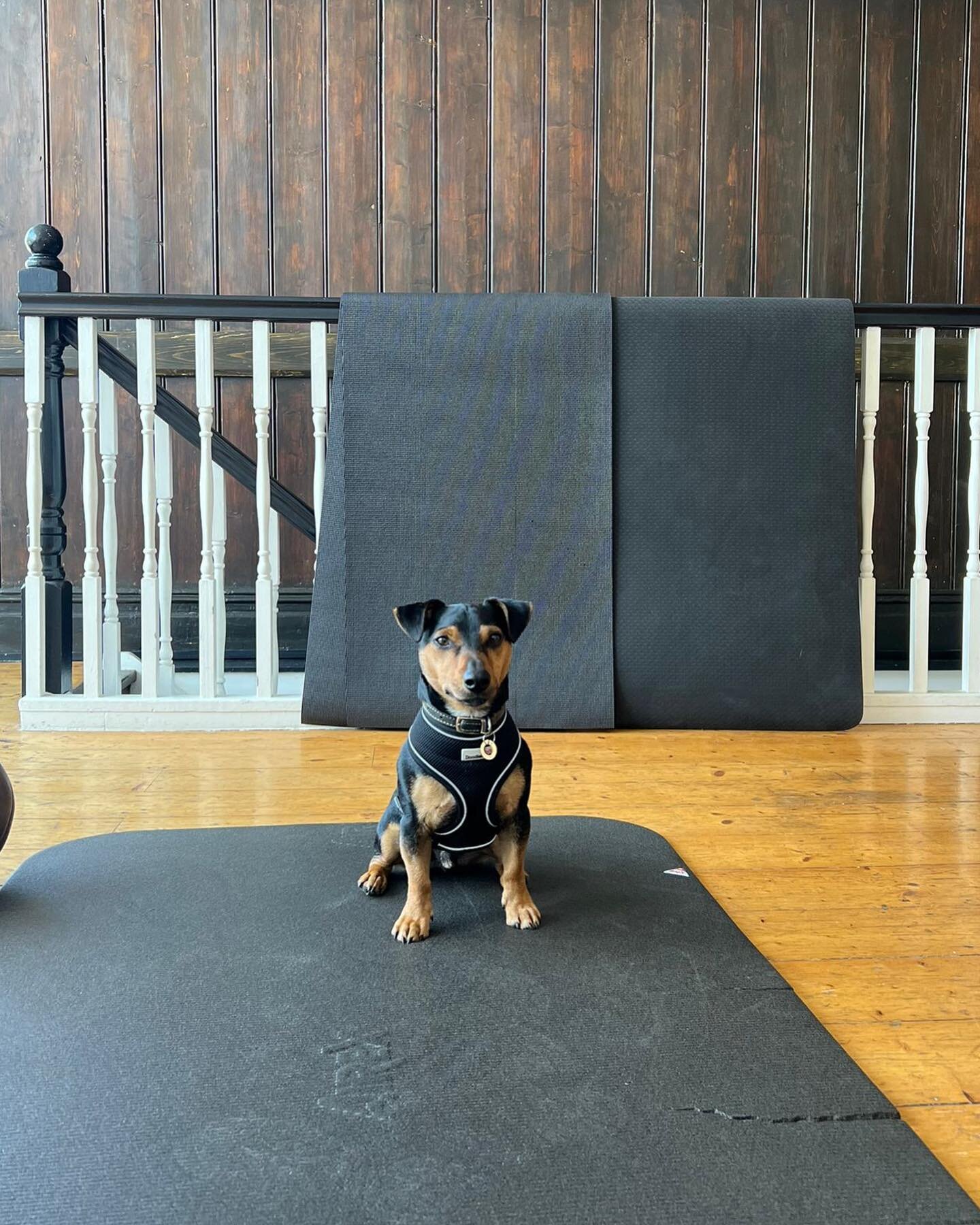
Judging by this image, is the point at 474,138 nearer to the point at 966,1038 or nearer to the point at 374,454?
the point at 374,454

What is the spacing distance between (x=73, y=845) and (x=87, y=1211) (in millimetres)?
896

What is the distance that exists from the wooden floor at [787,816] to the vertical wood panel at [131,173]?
1.25 metres

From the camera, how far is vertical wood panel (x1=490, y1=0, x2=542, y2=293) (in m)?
3.53

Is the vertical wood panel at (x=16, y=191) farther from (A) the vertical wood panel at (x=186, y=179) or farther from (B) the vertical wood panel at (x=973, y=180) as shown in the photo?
(B) the vertical wood panel at (x=973, y=180)

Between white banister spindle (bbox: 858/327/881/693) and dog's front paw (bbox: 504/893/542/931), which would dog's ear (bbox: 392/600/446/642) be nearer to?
dog's front paw (bbox: 504/893/542/931)

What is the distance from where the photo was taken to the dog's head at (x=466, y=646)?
1188 mm

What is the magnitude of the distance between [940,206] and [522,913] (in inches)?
137

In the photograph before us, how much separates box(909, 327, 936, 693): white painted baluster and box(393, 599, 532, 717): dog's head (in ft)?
5.16

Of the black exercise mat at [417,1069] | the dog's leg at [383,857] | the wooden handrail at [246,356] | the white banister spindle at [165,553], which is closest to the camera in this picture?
the black exercise mat at [417,1069]

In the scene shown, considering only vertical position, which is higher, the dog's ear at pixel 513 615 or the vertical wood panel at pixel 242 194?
the vertical wood panel at pixel 242 194

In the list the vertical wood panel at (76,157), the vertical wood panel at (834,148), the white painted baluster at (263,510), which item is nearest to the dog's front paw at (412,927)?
the white painted baluster at (263,510)

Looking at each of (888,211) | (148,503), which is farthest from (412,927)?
(888,211)

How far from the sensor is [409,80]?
3527 mm


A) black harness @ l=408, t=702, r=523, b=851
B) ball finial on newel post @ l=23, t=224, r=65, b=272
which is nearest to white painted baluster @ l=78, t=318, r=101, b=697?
ball finial on newel post @ l=23, t=224, r=65, b=272
